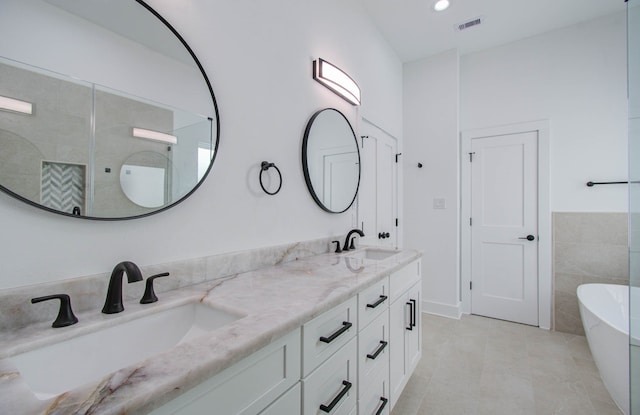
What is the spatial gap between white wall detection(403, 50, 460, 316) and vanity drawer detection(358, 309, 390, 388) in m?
2.08

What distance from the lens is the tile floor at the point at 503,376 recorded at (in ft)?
5.76

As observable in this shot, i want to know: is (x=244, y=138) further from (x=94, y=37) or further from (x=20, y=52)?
(x=20, y=52)

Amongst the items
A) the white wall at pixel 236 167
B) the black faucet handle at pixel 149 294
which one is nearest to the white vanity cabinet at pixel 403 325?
the white wall at pixel 236 167

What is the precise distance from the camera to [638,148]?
1.28m

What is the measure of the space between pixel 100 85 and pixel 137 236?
50 centimetres

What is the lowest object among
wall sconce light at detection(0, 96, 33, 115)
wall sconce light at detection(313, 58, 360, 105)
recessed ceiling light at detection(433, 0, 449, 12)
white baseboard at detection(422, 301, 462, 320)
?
white baseboard at detection(422, 301, 462, 320)

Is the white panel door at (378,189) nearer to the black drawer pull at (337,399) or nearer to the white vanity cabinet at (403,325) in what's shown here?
the white vanity cabinet at (403,325)

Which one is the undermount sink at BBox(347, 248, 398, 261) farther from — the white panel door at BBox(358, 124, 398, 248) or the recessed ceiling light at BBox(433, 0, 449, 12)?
the recessed ceiling light at BBox(433, 0, 449, 12)

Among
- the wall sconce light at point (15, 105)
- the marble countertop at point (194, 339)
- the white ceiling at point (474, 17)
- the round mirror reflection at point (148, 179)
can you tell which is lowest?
the marble countertop at point (194, 339)

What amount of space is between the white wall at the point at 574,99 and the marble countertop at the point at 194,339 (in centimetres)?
279

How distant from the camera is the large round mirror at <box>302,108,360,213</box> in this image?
5.97 ft

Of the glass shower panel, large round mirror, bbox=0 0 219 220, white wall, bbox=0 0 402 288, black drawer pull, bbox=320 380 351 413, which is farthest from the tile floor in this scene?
large round mirror, bbox=0 0 219 220

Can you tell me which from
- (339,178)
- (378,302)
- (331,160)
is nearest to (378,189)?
(339,178)

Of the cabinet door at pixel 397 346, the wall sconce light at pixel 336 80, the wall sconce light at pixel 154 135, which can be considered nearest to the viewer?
the wall sconce light at pixel 154 135
